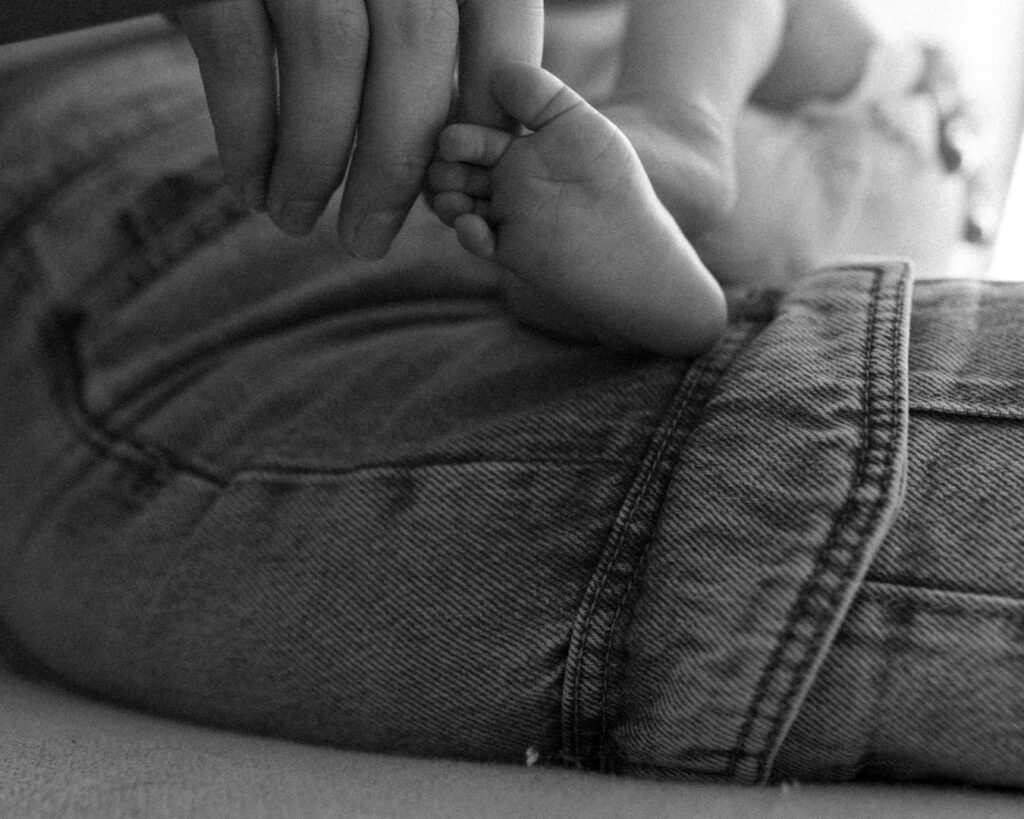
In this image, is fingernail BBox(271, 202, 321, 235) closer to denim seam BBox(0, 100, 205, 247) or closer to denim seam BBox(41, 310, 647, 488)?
denim seam BBox(41, 310, 647, 488)

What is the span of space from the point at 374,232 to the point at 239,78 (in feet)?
0.26

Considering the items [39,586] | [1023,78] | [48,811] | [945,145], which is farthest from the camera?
[1023,78]

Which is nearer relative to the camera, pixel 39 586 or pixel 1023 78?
pixel 39 586

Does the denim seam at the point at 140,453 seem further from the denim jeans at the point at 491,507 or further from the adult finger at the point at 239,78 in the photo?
the adult finger at the point at 239,78

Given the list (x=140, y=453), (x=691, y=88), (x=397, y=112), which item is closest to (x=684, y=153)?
(x=691, y=88)

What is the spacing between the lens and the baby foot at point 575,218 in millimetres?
434

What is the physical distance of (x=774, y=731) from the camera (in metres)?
0.37

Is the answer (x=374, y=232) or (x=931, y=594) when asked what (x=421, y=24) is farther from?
(x=931, y=594)

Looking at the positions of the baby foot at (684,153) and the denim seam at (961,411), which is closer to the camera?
the denim seam at (961,411)

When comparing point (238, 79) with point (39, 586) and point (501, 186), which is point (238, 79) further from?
point (39, 586)

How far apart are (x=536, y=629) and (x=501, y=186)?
0.57 feet

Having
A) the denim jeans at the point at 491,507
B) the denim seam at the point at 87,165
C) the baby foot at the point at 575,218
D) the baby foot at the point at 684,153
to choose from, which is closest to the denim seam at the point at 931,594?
the denim jeans at the point at 491,507

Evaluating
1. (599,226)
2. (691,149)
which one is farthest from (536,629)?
(691,149)

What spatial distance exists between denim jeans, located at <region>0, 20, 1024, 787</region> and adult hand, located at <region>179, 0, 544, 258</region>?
0.33ft
